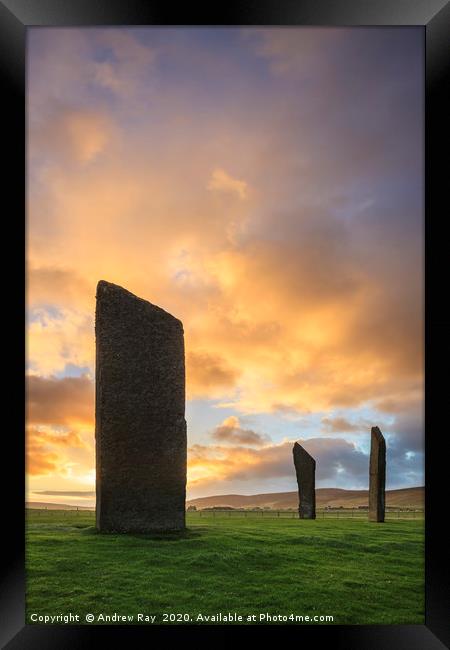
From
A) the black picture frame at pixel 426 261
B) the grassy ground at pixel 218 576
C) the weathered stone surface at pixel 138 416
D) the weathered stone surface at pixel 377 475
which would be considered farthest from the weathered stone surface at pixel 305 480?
the black picture frame at pixel 426 261

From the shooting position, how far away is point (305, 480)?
74.0ft

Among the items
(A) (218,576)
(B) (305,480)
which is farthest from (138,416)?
(B) (305,480)

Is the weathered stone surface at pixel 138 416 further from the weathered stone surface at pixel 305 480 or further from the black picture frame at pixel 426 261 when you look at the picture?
A: the weathered stone surface at pixel 305 480

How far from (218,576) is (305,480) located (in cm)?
1246

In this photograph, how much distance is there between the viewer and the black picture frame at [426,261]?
22.9 ft

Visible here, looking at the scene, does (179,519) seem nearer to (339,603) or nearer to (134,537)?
(134,537)

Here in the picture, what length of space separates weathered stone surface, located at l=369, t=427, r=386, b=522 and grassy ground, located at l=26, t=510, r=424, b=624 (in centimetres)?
743

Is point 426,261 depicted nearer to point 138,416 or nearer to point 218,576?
point 218,576

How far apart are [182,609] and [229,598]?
42.7 inches

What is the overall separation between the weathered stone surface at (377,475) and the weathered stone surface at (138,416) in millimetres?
10708

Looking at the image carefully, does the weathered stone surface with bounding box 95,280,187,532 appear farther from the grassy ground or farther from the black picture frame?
the black picture frame

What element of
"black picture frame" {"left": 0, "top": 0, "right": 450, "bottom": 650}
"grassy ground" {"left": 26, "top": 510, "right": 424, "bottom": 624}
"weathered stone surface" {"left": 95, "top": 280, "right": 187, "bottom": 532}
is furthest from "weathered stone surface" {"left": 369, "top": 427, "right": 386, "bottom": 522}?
"black picture frame" {"left": 0, "top": 0, "right": 450, "bottom": 650}

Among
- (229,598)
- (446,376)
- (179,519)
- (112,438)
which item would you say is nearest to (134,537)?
(179,519)

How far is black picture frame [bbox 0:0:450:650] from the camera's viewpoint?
6977 millimetres
